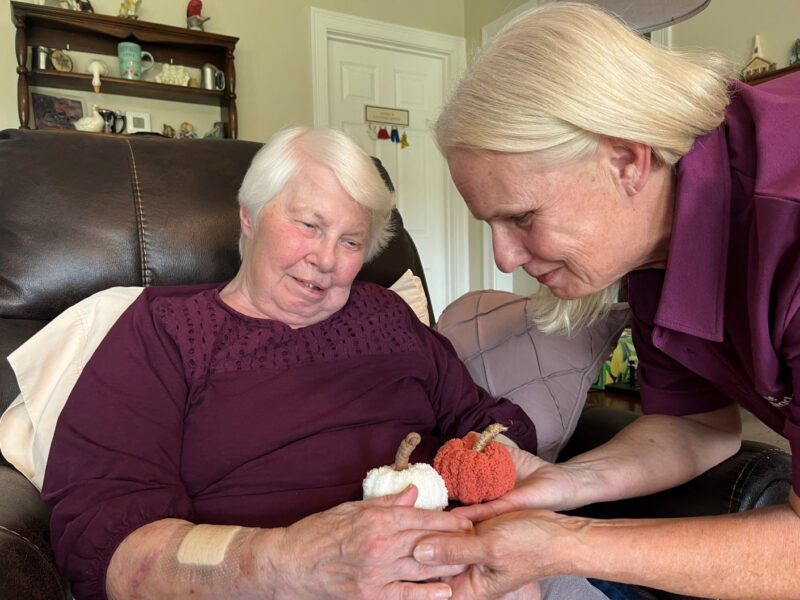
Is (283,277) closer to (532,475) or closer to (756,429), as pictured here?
(532,475)

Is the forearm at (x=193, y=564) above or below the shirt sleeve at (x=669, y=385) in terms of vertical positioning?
below

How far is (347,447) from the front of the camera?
3.48 ft

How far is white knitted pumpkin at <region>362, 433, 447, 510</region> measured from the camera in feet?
2.61

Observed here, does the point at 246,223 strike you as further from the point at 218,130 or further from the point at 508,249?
the point at 218,130

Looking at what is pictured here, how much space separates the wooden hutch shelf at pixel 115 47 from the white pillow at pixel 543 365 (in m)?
2.43

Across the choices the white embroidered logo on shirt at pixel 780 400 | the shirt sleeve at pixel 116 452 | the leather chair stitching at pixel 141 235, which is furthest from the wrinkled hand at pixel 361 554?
the leather chair stitching at pixel 141 235

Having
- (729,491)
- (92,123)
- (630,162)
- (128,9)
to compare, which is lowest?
(729,491)

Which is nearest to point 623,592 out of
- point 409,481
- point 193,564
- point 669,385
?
point 669,385

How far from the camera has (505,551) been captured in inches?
27.6

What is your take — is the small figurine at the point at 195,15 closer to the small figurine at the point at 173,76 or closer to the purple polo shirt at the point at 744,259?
the small figurine at the point at 173,76

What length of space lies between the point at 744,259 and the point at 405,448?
1.65 ft

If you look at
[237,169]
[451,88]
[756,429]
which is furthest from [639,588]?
[756,429]

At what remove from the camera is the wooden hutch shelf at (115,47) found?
111 inches

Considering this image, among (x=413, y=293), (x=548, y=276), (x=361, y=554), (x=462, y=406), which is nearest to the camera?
(x=361, y=554)
